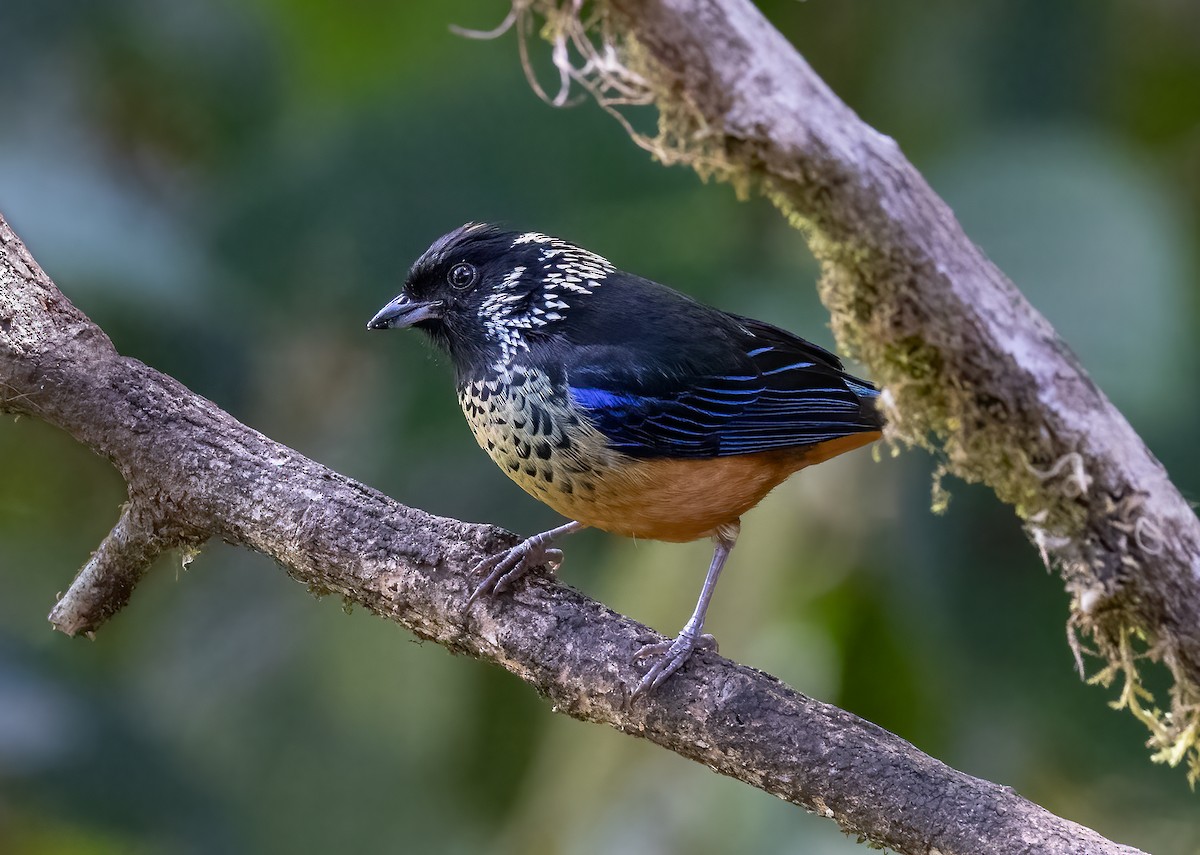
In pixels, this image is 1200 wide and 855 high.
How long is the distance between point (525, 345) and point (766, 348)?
0.63 m

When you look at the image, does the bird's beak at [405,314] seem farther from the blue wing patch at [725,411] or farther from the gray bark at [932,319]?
the gray bark at [932,319]

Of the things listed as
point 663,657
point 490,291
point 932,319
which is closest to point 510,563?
point 663,657

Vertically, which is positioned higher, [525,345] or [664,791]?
[525,345]

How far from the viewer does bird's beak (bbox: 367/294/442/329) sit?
3.59 meters

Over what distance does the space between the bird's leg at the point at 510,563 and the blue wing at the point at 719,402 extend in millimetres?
307

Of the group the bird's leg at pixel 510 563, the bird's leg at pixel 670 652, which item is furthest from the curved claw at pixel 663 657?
the bird's leg at pixel 510 563

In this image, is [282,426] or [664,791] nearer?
[664,791]

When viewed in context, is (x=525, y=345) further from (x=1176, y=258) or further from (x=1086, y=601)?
(x=1176, y=258)

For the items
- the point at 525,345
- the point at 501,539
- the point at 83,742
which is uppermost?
the point at 525,345

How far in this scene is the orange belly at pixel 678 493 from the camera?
3135 millimetres

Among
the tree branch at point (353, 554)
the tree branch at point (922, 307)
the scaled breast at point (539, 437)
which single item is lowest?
the tree branch at point (353, 554)

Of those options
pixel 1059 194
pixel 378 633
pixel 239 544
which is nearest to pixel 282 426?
pixel 378 633

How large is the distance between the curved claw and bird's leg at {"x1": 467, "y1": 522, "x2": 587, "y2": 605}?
0.36 meters

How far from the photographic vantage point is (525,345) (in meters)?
3.34
